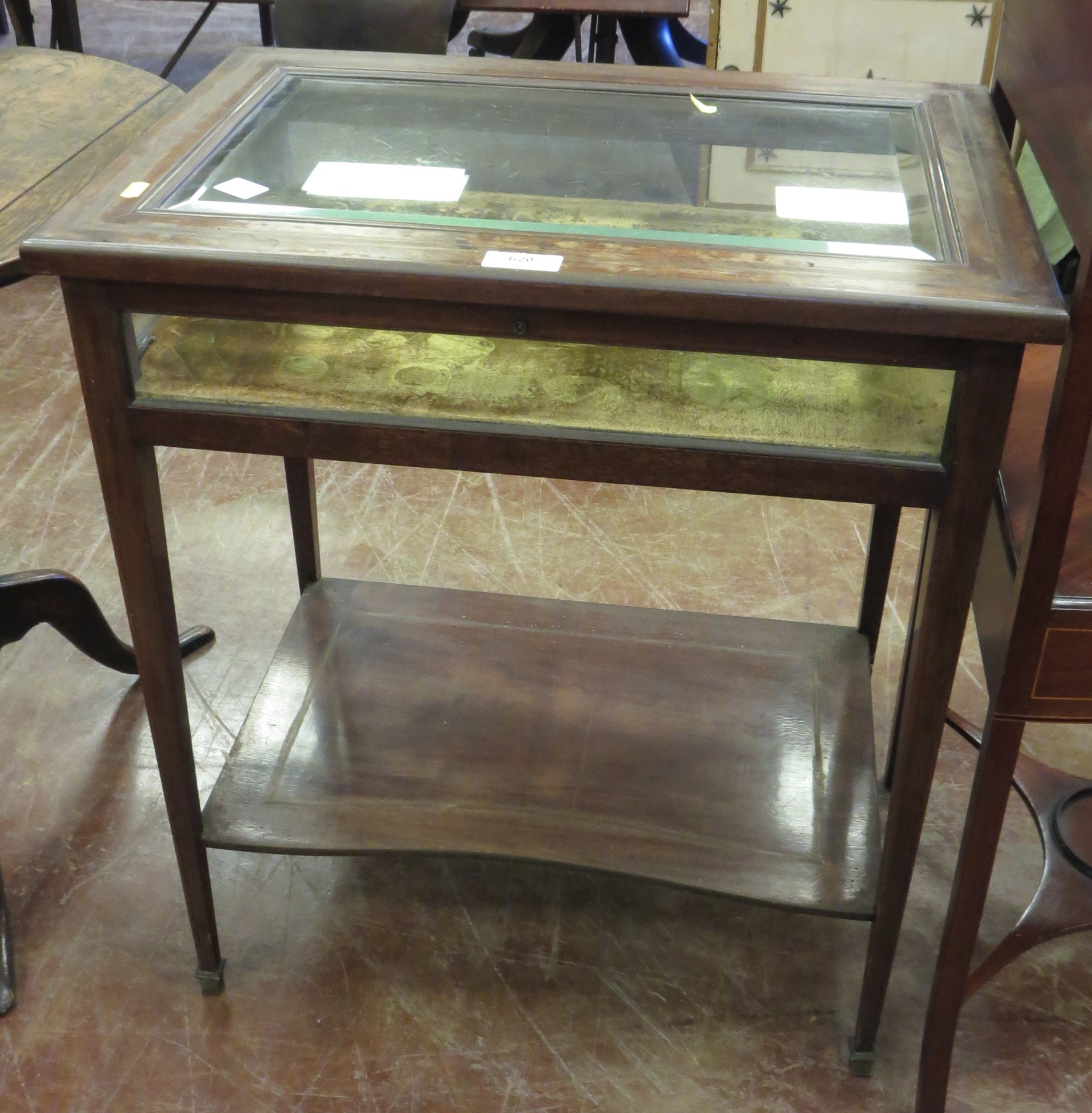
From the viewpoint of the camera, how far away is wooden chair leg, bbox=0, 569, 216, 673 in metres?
1.90

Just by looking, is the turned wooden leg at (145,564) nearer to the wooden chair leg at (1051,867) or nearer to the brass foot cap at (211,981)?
the brass foot cap at (211,981)

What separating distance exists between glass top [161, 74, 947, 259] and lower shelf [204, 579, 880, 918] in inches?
30.0

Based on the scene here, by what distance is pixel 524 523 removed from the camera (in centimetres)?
249

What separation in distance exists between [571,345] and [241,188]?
341mm

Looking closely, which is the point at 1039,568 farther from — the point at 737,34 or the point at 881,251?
the point at 737,34

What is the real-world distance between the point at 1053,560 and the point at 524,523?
1.47 m

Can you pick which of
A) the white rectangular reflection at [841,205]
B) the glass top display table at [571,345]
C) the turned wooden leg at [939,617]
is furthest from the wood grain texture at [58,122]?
the turned wooden leg at [939,617]

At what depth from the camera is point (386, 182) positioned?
1244 millimetres

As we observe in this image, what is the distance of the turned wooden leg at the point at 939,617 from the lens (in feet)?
3.47

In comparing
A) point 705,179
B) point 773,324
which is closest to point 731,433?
point 773,324

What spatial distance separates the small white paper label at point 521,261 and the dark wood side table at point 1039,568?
41 cm

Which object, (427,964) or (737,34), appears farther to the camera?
(737,34)

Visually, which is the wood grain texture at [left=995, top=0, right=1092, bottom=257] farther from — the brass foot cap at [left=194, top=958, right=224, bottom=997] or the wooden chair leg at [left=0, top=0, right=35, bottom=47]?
the wooden chair leg at [left=0, top=0, right=35, bottom=47]

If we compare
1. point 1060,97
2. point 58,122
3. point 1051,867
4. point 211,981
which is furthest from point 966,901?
point 58,122
